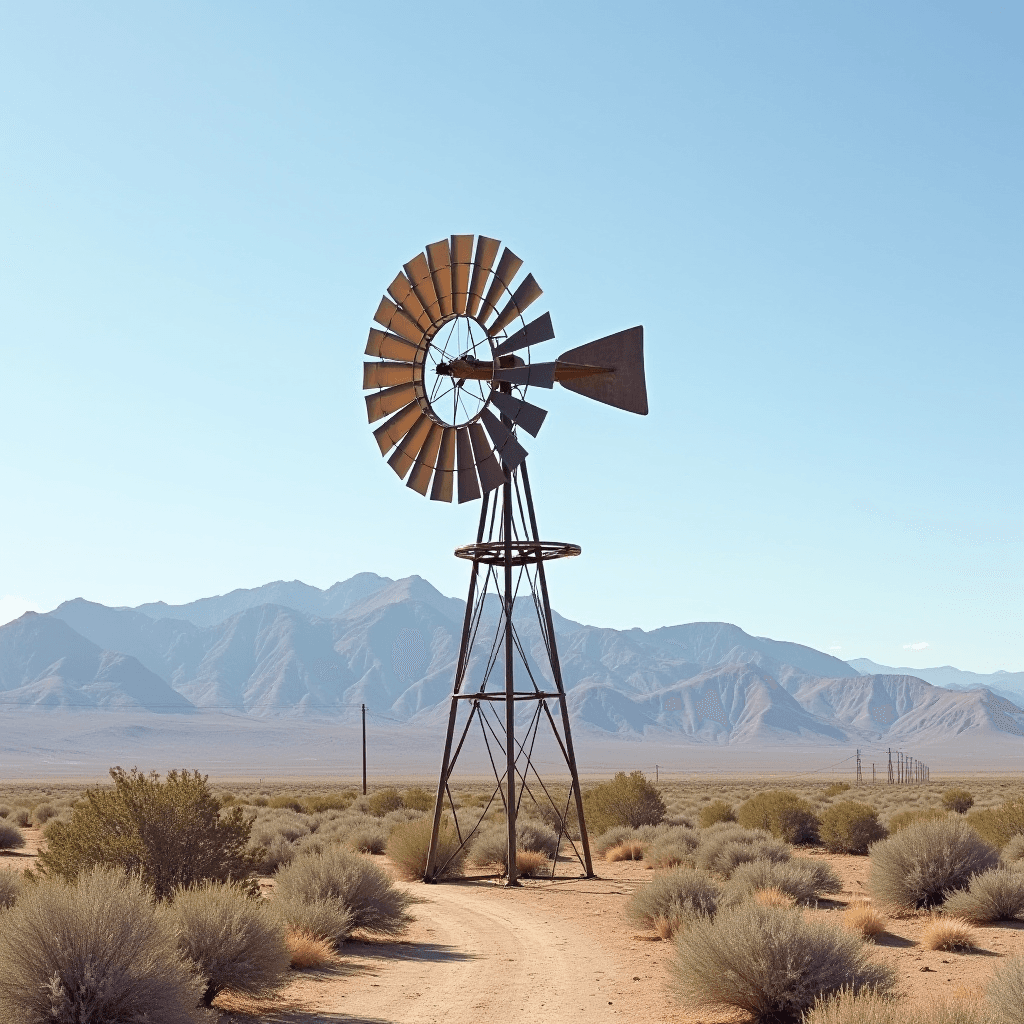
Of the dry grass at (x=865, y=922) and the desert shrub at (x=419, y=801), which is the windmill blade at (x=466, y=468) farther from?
the desert shrub at (x=419, y=801)

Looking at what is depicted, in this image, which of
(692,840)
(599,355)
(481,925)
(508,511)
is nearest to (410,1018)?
(481,925)

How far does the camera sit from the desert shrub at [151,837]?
14414mm

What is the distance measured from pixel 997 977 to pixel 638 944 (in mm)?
6770

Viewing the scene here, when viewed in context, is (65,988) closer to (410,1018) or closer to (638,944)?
(410,1018)

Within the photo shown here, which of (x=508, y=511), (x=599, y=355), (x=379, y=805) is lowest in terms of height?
(x=379, y=805)

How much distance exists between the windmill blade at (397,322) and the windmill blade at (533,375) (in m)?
2.19

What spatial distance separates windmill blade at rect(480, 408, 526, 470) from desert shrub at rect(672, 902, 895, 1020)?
1065cm

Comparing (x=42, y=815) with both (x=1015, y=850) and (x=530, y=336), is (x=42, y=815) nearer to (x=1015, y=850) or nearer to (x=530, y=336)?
(x=530, y=336)

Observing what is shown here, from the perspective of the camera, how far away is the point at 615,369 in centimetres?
2219

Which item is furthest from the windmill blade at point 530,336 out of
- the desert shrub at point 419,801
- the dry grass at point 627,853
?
the desert shrub at point 419,801

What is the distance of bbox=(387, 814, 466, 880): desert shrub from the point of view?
78.9ft

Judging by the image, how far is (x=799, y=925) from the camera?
12.1m

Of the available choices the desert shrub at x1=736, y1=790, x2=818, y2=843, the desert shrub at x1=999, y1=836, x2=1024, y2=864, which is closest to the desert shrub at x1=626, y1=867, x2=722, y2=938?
the desert shrub at x1=999, y1=836, x2=1024, y2=864

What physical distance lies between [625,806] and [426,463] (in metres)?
15.3
